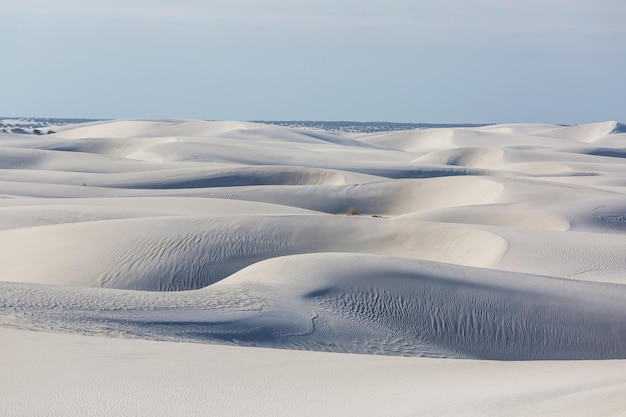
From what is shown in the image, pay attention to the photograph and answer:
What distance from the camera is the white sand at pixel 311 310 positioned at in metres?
6.84

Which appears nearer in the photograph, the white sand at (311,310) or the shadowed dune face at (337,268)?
the white sand at (311,310)

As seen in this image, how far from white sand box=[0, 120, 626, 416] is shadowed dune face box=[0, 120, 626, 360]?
40 millimetres

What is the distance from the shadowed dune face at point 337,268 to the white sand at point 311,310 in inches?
1.6

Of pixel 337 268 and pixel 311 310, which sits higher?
pixel 337 268

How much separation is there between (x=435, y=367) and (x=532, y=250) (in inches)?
380

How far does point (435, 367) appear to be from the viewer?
864 cm

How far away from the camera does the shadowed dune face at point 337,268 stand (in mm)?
11148

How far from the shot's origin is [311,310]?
1188 centimetres

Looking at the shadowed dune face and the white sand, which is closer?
the white sand

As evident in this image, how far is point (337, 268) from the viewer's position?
13.7 m

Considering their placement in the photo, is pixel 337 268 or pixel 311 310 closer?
pixel 311 310

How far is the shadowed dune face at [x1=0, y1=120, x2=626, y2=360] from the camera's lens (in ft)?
36.6

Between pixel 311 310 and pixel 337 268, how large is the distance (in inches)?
75.7

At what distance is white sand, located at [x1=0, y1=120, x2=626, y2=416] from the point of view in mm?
6844
